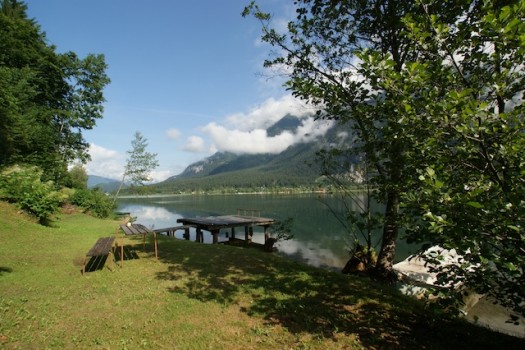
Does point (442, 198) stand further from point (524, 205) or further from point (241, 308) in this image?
point (241, 308)

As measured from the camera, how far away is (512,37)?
275 centimetres

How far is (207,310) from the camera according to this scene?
20.5 feet

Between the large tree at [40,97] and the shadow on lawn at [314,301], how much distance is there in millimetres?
17891

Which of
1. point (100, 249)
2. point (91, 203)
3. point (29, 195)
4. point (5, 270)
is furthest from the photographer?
point (91, 203)

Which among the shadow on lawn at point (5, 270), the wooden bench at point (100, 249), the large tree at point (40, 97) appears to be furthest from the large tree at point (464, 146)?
the large tree at point (40, 97)

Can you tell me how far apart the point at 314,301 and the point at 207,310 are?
232 centimetres

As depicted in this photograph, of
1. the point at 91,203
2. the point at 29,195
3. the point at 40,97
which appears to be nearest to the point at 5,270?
the point at 29,195

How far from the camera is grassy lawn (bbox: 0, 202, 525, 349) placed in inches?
199

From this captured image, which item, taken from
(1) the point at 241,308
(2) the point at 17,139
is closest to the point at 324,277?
(1) the point at 241,308

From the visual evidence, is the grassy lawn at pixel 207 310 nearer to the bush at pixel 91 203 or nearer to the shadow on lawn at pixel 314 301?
the shadow on lawn at pixel 314 301

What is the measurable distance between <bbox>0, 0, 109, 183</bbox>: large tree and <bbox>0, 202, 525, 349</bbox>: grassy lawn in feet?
47.2

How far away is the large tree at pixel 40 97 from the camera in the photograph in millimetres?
20234

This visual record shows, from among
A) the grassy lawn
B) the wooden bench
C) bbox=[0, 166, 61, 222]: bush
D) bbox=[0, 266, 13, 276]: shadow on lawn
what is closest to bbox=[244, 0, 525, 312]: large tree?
the grassy lawn

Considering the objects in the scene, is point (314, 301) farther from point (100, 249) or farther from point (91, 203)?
point (91, 203)
